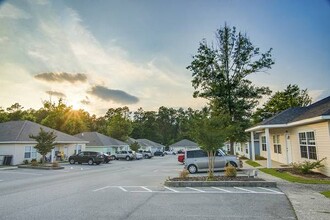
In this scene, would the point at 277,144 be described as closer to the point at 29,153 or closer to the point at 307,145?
→ the point at 307,145

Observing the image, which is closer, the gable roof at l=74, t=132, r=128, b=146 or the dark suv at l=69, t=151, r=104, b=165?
the dark suv at l=69, t=151, r=104, b=165

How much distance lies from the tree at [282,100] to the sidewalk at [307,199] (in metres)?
42.0

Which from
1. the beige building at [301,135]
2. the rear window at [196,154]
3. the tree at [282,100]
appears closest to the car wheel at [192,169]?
the rear window at [196,154]

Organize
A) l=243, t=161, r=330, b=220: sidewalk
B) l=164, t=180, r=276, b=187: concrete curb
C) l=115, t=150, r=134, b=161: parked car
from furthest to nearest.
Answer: l=115, t=150, r=134, b=161: parked car
l=164, t=180, r=276, b=187: concrete curb
l=243, t=161, r=330, b=220: sidewalk

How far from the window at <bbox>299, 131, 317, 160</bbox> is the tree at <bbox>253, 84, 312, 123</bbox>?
33911mm

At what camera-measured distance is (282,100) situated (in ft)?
174

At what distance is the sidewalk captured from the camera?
7.66 meters

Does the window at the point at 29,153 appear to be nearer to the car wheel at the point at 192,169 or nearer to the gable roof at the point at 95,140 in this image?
the gable roof at the point at 95,140

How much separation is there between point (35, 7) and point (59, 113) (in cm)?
5045

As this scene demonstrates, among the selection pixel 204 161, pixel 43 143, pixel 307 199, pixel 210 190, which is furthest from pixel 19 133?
pixel 307 199

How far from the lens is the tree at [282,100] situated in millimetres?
53331

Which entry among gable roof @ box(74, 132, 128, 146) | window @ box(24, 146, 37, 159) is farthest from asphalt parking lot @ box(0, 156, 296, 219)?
gable roof @ box(74, 132, 128, 146)

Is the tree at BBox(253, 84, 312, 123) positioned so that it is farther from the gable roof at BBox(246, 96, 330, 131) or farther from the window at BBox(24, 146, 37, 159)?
the window at BBox(24, 146, 37, 159)

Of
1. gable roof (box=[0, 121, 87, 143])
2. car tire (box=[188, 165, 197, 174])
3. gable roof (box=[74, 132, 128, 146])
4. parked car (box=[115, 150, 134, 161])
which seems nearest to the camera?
car tire (box=[188, 165, 197, 174])
